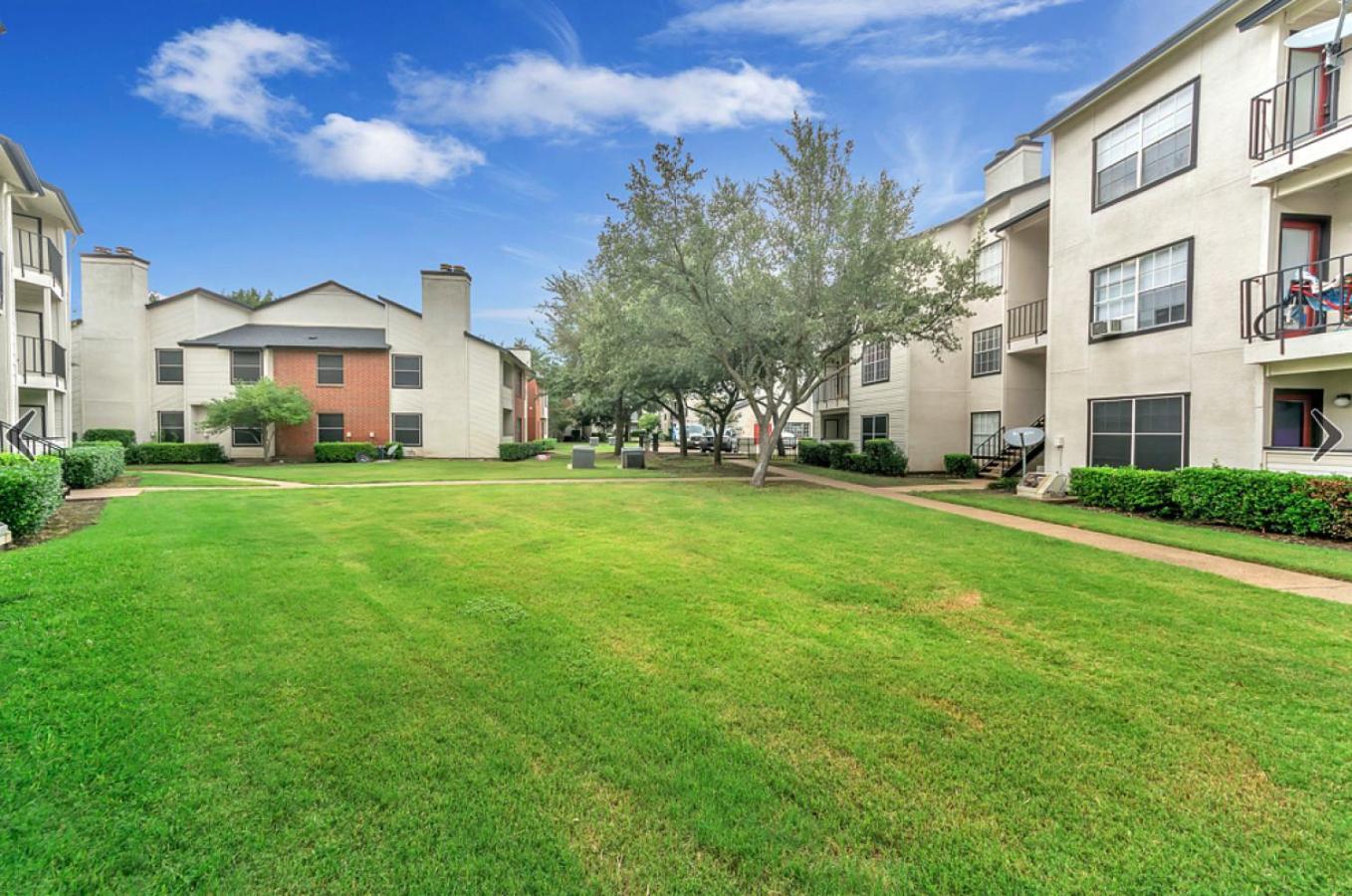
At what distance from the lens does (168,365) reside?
26250 millimetres

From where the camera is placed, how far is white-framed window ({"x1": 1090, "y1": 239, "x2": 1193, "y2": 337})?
11.6 metres

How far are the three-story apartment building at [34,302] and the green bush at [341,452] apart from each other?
788 cm

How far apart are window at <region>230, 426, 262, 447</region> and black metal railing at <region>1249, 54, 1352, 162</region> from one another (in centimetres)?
3345

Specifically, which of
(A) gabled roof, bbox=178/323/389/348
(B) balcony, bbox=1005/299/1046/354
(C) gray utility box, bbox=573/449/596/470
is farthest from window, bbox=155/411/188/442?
(B) balcony, bbox=1005/299/1046/354

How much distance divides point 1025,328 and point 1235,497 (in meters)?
9.56

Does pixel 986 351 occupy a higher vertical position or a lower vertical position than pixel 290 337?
lower

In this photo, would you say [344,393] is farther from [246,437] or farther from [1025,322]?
[1025,322]

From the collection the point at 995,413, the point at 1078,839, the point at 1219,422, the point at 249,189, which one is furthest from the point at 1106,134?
the point at 249,189

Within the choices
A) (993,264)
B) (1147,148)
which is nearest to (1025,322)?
(993,264)

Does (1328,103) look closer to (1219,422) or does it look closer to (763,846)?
(1219,422)

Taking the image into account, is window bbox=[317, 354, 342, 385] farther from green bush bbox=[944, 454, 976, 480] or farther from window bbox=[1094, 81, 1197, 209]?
window bbox=[1094, 81, 1197, 209]

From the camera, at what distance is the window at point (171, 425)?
26.0 m

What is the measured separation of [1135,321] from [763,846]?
14634 millimetres

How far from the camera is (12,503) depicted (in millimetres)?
7211
